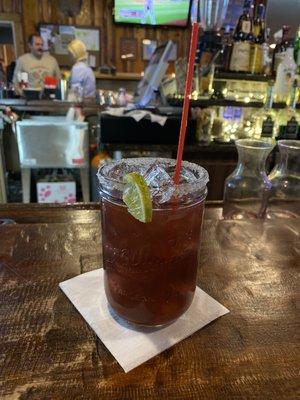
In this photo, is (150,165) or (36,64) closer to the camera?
(150,165)

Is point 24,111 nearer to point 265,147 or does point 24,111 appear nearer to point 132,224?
point 265,147

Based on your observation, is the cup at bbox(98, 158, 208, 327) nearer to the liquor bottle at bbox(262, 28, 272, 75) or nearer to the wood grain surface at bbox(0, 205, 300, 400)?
the wood grain surface at bbox(0, 205, 300, 400)

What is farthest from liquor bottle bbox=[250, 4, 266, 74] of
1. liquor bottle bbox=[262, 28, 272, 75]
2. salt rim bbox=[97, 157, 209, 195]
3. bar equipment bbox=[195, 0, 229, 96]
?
salt rim bbox=[97, 157, 209, 195]

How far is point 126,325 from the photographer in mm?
631

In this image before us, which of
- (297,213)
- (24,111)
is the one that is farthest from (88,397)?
(24,111)

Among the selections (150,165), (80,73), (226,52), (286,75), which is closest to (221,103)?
(226,52)

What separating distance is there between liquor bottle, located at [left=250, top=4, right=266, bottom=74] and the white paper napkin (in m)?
2.25

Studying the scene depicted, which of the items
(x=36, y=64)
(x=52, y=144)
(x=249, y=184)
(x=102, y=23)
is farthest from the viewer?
(x=102, y=23)

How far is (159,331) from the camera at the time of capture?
24.3 inches

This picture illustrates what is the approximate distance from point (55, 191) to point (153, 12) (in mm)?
3894

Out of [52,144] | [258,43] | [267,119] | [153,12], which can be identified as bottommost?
[52,144]

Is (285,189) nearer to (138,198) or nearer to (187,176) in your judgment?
(187,176)

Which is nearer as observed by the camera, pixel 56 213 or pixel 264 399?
pixel 264 399

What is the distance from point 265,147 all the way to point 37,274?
2.52 feet
